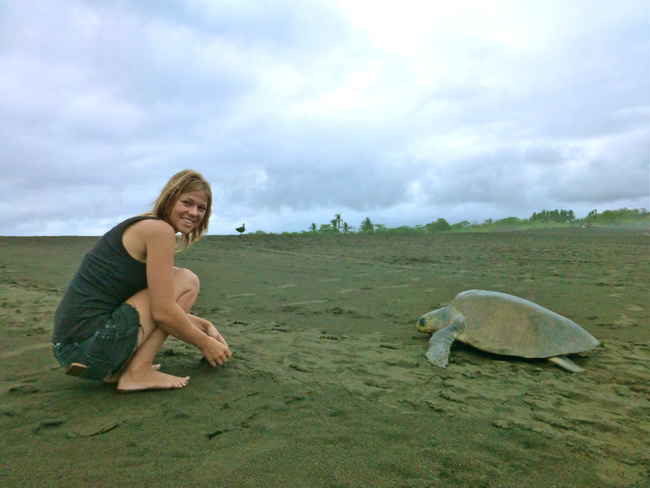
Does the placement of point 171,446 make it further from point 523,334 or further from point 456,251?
point 456,251

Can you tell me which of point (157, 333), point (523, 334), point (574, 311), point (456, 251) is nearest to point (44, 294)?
point (157, 333)

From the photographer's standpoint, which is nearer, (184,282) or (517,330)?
(184,282)

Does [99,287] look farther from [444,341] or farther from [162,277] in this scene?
[444,341]

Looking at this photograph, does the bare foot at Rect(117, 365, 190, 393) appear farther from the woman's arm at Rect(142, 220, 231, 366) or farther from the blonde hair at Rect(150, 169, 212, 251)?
the blonde hair at Rect(150, 169, 212, 251)

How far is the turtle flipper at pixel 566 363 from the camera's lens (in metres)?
3.10

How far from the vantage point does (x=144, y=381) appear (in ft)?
7.64

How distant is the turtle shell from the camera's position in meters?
3.34

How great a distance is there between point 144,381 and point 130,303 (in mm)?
469

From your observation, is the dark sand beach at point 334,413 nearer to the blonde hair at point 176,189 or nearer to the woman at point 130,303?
the woman at point 130,303

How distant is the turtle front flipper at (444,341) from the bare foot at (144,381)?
6.13 feet

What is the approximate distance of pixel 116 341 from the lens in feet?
7.26

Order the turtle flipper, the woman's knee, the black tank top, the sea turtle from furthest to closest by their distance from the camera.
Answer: the sea turtle
the turtle flipper
the woman's knee
the black tank top

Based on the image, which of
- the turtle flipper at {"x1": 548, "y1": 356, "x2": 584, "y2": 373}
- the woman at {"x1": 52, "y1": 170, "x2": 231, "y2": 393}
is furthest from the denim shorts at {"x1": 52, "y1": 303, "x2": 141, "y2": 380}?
the turtle flipper at {"x1": 548, "y1": 356, "x2": 584, "y2": 373}

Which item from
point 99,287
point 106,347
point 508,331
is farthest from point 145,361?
point 508,331
